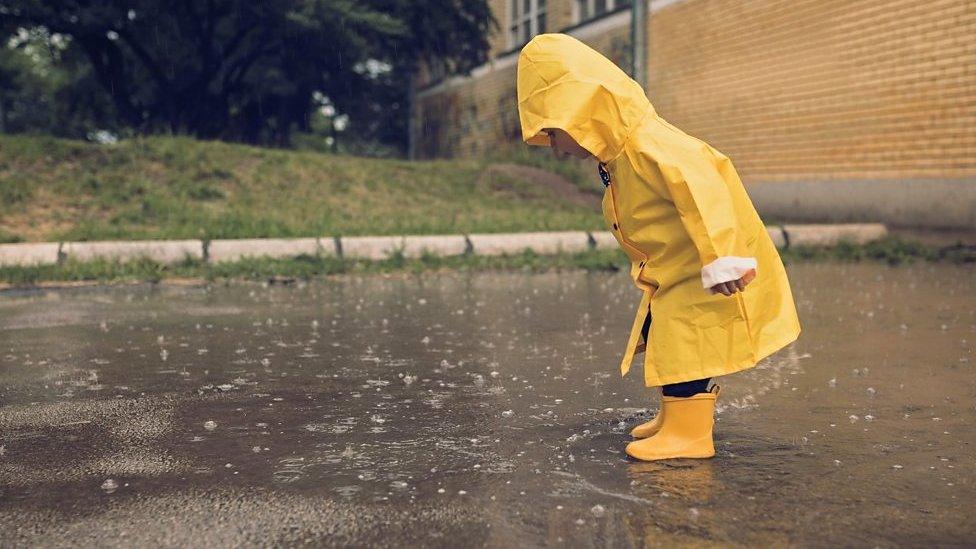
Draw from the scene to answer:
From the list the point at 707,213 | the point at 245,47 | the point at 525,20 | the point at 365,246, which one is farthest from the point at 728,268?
the point at 245,47

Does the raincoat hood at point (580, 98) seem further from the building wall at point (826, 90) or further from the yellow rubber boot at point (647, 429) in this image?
the building wall at point (826, 90)

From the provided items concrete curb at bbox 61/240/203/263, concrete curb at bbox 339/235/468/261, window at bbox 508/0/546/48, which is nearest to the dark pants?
concrete curb at bbox 339/235/468/261

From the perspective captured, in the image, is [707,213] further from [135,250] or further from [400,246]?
[135,250]

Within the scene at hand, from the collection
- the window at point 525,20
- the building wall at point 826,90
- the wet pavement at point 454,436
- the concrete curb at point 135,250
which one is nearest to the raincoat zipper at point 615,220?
the wet pavement at point 454,436

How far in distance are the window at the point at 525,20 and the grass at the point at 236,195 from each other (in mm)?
8579

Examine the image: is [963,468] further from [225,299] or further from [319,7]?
[319,7]

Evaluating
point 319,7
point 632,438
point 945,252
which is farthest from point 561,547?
point 319,7

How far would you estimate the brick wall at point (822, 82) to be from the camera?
12758 millimetres

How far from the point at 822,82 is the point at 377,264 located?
8018 mm

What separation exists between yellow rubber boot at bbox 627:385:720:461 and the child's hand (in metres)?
0.48

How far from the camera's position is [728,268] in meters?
3.04

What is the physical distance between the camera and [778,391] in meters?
4.49

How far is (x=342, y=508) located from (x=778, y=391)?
7.95ft

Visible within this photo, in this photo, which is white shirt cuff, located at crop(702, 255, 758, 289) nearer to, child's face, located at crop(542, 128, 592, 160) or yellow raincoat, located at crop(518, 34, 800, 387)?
yellow raincoat, located at crop(518, 34, 800, 387)
